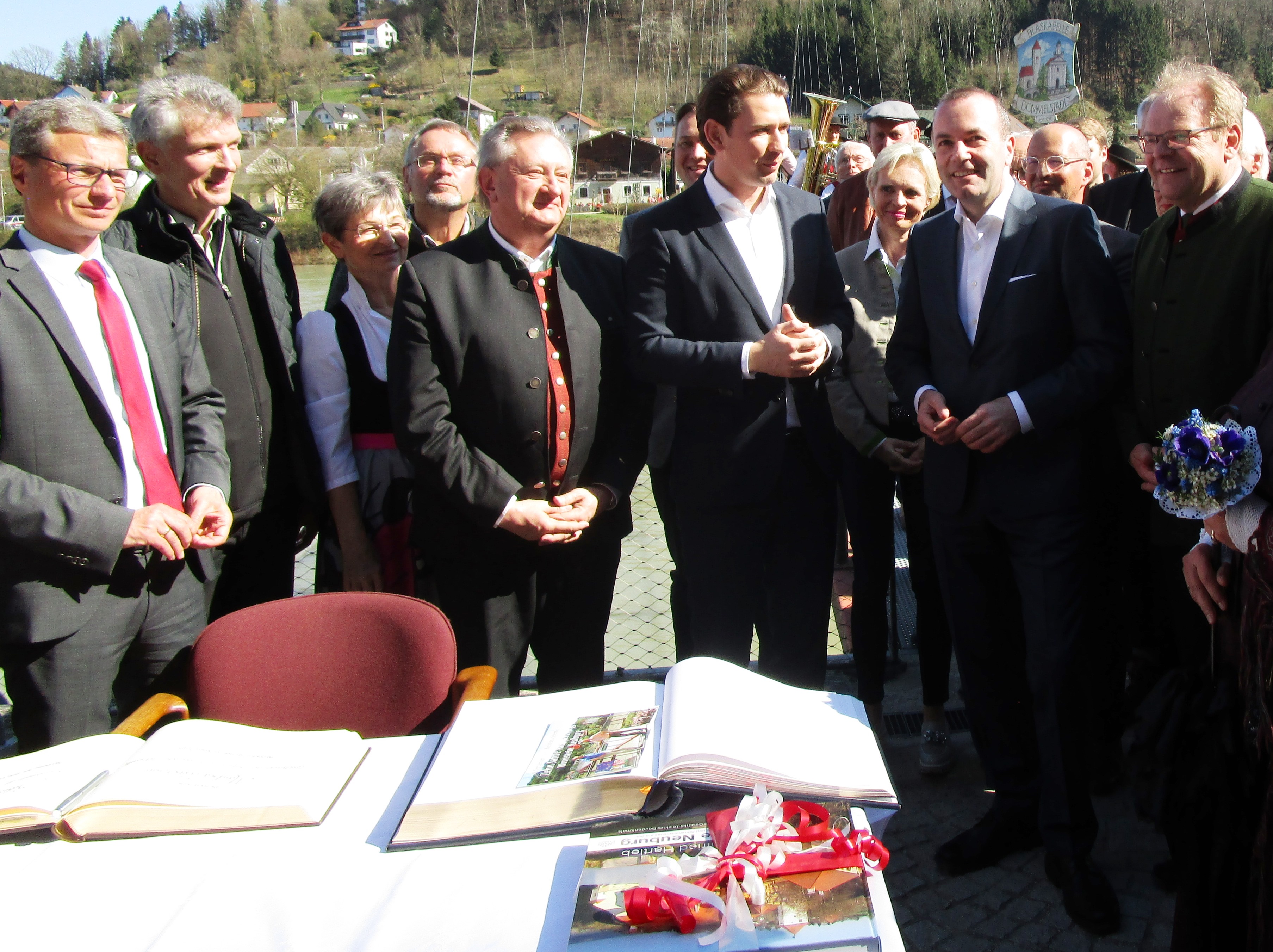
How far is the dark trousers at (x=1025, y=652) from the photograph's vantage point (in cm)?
259

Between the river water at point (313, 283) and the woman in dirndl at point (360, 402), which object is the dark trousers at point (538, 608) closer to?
the woman in dirndl at point (360, 402)

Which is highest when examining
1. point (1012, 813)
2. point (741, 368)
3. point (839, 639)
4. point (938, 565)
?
point (741, 368)

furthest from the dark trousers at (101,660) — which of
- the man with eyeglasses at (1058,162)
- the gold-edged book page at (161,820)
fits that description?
the man with eyeglasses at (1058,162)

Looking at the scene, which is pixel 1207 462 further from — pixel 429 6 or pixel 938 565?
pixel 429 6

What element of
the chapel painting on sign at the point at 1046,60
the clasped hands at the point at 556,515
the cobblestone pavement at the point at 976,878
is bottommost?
the cobblestone pavement at the point at 976,878

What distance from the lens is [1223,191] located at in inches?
101

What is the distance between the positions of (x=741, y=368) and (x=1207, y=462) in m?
1.23

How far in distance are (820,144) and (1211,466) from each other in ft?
20.5

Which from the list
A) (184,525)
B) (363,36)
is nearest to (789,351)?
(184,525)

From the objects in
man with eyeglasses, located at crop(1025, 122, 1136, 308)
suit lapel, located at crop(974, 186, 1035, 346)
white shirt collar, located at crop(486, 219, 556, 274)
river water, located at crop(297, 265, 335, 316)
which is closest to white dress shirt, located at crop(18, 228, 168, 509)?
white shirt collar, located at crop(486, 219, 556, 274)

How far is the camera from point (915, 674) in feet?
13.6

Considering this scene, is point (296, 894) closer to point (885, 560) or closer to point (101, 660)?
point (101, 660)

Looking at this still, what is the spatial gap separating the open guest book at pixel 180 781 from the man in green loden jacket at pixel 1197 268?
2.17 metres

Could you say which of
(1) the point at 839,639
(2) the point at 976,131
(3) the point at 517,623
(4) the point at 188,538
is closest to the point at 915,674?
(1) the point at 839,639
